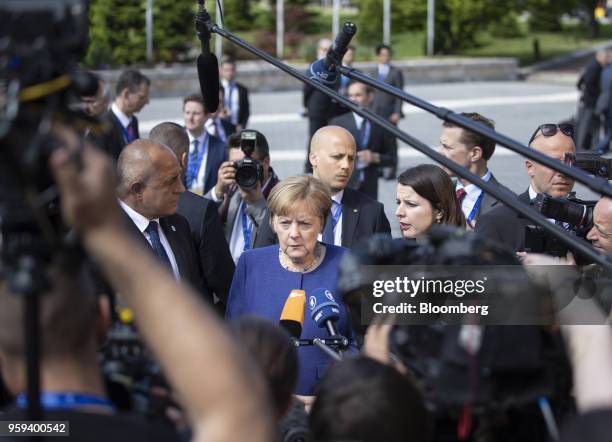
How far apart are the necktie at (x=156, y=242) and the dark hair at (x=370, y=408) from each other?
2.64m

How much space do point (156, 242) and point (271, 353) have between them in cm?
254

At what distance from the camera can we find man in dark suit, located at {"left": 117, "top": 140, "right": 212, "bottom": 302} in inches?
196

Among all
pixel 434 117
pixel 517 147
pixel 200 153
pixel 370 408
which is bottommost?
pixel 434 117

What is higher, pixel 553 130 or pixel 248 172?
pixel 553 130

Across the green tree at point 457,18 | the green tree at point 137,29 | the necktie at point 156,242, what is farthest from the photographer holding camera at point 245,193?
the green tree at point 457,18

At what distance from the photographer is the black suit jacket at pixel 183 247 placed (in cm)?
509

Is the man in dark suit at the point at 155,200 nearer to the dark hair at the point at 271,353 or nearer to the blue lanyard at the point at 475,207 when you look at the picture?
the blue lanyard at the point at 475,207

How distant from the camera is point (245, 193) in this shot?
6734 millimetres

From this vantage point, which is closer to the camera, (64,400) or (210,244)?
(64,400)

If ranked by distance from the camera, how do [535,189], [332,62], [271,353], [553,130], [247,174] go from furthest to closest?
[247,174] → [553,130] → [535,189] → [332,62] → [271,353]

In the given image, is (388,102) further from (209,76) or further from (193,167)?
(209,76)

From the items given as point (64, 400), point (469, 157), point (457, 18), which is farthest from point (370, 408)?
point (457, 18)

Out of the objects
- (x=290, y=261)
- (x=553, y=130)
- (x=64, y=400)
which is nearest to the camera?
(x=64, y=400)

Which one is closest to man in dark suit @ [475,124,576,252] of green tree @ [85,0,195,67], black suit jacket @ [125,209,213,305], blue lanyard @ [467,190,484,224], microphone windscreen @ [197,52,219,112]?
blue lanyard @ [467,190,484,224]
